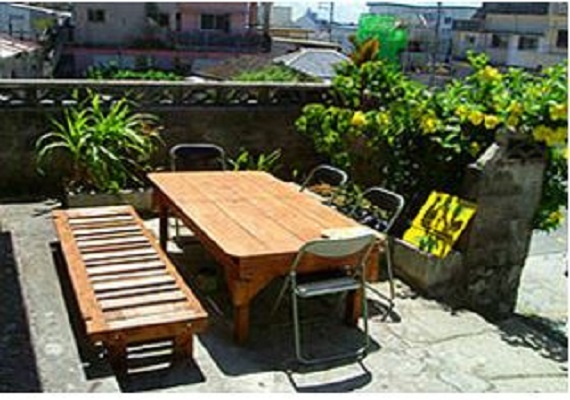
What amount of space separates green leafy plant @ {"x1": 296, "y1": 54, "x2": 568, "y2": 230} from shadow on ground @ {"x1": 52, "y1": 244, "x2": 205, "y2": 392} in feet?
8.42

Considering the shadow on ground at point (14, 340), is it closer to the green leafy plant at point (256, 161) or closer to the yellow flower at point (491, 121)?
the green leafy plant at point (256, 161)

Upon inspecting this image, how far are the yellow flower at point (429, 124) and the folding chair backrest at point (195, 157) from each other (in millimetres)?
1731

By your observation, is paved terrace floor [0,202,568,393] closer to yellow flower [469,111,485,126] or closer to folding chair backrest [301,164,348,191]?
folding chair backrest [301,164,348,191]

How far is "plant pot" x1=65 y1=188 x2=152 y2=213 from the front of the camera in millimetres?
5586

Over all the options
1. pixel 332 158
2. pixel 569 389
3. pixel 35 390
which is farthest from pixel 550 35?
pixel 35 390

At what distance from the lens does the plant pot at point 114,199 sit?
5586mm

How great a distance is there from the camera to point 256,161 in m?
6.86

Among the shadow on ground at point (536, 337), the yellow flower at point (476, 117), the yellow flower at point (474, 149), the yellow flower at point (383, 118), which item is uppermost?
the yellow flower at point (476, 117)

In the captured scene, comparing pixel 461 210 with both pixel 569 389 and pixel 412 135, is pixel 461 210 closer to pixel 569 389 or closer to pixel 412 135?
pixel 412 135

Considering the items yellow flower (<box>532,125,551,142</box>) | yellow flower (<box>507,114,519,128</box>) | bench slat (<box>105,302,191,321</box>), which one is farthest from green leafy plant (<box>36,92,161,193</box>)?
yellow flower (<box>532,125,551,142</box>)

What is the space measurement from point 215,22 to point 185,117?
69.4 feet

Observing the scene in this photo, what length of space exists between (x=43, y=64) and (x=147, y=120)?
16153 millimetres

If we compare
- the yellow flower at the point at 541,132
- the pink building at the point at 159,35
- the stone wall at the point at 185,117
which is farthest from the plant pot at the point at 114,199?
the pink building at the point at 159,35

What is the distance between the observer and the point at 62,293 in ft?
13.2
